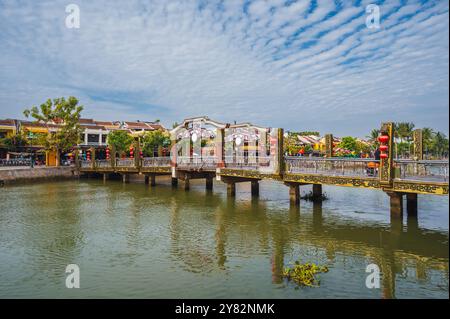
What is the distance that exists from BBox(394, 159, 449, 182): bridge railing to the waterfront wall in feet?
124

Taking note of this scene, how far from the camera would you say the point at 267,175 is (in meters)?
21.5

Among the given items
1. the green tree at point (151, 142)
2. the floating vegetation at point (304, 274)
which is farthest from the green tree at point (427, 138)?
the floating vegetation at point (304, 274)

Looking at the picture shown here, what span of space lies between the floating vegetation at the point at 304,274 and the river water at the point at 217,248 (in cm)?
25

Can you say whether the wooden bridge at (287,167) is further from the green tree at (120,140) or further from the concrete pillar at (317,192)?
the green tree at (120,140)

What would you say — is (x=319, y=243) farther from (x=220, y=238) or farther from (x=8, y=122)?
(x=8, y=122)

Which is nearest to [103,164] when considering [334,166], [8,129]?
[8,129]

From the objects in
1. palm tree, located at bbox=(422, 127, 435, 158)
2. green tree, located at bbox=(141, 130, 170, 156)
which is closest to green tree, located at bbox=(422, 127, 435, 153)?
palm tree, located at bbox=(422, 127, 435, 158)

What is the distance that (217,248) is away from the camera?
44.7ft

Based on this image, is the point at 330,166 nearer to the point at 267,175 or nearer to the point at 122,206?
the point at 267,175

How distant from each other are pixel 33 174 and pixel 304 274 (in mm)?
38693

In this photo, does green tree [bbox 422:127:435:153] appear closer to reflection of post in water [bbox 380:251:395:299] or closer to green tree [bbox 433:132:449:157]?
green tree [bbox 433:132:449:157]

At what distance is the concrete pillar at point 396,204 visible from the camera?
16109mm

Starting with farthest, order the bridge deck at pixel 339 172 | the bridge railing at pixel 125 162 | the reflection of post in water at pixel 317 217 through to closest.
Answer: the bridge railing at pixel 125 162, the reflection of post in water at pixel 317 217, the bridge deck at pixel 339 172

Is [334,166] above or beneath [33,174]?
above
